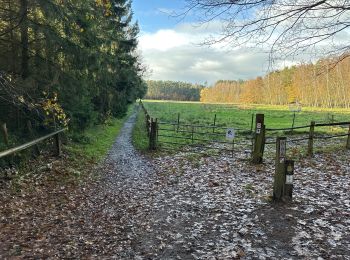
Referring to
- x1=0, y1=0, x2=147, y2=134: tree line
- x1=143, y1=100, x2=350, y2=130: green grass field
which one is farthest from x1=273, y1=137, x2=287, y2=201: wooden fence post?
x1=143, y1=100, x2=350, y2=130: green grass field

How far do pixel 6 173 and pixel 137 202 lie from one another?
160 inches

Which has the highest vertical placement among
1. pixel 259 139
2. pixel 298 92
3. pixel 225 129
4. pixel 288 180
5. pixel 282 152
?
pixel 298 92

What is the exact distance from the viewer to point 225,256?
5039 mm

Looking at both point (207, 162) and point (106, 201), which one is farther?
point (207, 162)

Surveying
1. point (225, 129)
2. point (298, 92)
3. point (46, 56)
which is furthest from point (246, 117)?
point (298, 92)

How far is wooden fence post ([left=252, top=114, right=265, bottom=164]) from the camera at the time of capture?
40.5 ft

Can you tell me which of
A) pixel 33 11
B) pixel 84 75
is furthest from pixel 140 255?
pixel 84 75

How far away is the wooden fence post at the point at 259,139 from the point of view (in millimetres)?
12336

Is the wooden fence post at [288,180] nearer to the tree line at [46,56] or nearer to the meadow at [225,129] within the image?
the meadow at [225,129]

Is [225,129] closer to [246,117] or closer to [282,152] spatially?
[282,152]

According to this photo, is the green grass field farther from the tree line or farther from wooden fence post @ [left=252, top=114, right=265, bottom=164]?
the tree line

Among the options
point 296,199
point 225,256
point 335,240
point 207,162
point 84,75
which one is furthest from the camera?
point 84,75

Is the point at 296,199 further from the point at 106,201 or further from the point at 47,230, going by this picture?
the point at 47,230

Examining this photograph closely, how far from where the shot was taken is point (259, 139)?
41.0 feet
